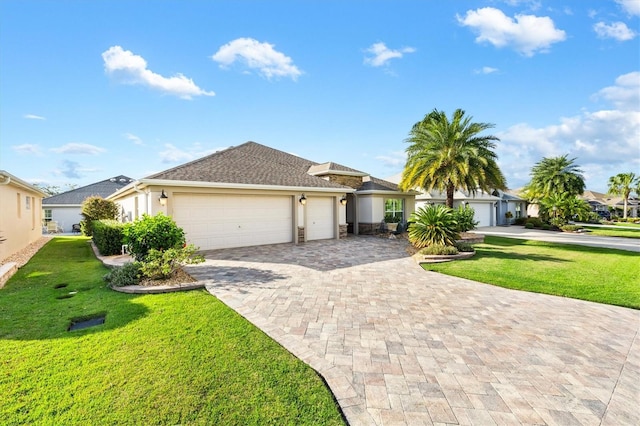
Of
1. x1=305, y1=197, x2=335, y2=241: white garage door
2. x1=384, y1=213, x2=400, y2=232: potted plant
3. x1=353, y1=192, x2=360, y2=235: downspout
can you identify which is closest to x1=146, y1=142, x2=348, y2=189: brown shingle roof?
x1=305, y1=197, x2=335, y2=241: white garage door

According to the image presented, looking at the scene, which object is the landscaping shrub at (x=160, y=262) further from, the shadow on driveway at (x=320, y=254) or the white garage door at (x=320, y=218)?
the white garage door at (x=320, y=218)

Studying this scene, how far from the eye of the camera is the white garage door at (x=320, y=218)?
625 inches

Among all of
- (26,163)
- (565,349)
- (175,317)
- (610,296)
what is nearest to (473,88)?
(610,296)

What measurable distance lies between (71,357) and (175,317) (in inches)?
61.0

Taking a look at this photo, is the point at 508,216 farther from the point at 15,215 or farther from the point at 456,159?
the point at 15,215

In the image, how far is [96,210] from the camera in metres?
19.3

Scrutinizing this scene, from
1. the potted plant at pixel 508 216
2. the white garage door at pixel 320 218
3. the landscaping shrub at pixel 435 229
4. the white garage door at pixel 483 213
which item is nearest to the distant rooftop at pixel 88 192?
the white garage door at pixel 320 218

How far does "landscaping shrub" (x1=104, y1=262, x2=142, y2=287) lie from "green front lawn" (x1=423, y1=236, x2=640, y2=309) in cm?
868

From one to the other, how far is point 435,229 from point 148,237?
10739 millimetres

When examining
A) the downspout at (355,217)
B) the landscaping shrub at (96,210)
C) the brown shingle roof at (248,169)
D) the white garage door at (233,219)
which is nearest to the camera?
the white garage door at (233,219)

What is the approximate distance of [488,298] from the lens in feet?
22.4

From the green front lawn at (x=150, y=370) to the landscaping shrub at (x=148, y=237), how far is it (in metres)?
2.32

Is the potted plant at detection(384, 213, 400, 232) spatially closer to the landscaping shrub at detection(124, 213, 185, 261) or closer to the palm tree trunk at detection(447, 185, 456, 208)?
the palm tree trunk at detection(447, 185, 456, 208)

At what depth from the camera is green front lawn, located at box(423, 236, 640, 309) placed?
748 centimetres
